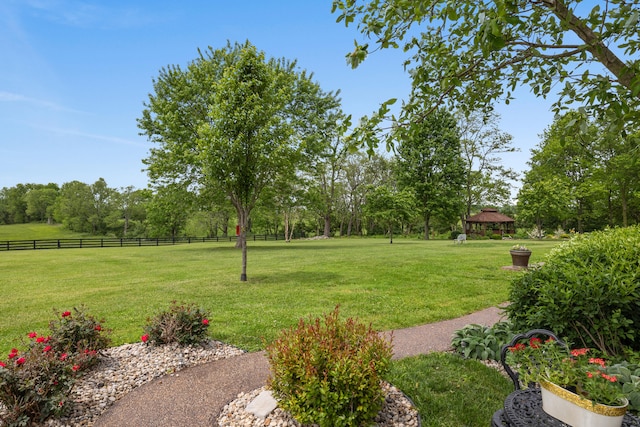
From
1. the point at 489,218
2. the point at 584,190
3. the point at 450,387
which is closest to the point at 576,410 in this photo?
the point at 450,387

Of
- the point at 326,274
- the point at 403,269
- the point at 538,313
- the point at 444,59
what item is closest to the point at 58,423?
the point at 538,313

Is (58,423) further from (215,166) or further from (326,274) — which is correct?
(326,274)

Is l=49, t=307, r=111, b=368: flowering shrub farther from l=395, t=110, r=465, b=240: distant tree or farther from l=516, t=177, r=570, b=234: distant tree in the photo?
l=516, t=177, r=570, b=234: distant tree

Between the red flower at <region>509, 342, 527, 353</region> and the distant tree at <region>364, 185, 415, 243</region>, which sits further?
the distant tree at <region>364, 185, 415, 243</region>

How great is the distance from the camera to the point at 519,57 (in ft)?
12.5

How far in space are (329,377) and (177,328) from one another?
3.18 m

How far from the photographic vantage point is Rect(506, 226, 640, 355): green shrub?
3551 millimetres

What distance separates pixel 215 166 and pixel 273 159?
1.87 m

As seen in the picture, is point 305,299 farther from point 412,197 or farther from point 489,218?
point 489,218

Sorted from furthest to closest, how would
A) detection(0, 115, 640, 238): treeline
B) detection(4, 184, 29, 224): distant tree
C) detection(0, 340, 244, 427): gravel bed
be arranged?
detection(4, 184, 29, 224): distant tree → detection(0, 115, 640, 238): treeline → detection(0, 340, 244, 427): gravel bed

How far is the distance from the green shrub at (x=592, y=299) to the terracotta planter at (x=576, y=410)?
5.81 ft

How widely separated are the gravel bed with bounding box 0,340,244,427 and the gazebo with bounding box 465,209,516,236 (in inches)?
1590

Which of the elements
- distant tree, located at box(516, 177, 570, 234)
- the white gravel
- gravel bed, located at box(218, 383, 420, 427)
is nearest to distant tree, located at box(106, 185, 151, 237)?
distant tree, located at box(516, 177, 570, 234)

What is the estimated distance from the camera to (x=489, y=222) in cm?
4125
